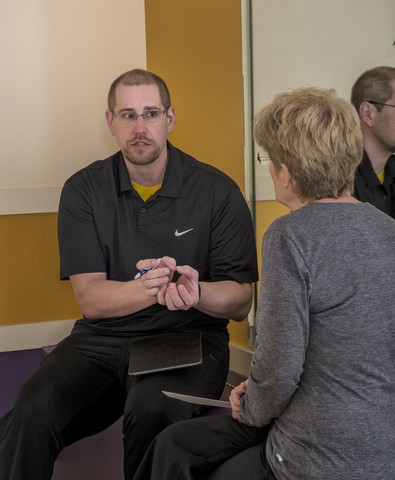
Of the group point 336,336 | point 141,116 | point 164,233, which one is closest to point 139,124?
point 141,116

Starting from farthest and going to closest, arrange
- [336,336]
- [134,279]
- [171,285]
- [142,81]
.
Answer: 1. [142,81]
2. [134,279]
3. [171,285]
4. [336,336]

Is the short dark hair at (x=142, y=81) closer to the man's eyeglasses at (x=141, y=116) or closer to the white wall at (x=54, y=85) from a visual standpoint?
the man's eyeglasses at (x=141, y=116)

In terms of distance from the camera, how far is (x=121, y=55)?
12.8 feet

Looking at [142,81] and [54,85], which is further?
[54,85]

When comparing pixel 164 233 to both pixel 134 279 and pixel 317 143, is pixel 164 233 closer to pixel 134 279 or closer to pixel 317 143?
pixel 134 279

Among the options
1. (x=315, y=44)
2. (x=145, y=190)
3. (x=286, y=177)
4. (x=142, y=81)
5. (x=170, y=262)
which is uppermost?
(x=315, y=44)

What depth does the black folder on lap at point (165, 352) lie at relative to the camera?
1.93m

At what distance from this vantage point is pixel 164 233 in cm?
229

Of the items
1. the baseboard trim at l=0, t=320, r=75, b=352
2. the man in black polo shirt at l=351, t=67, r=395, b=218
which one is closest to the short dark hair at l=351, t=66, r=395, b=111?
the man in black polo shirt at l=351, t=67, r=395, b=218

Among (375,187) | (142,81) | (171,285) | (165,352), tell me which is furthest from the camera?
(142,81)

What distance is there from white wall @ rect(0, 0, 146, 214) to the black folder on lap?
1895 millimetres

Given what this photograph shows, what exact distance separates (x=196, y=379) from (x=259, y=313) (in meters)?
0.69

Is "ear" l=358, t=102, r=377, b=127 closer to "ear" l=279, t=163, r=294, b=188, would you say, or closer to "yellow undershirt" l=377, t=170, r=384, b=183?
"yellow undershirt" l=377, t=170, r=384, b=183

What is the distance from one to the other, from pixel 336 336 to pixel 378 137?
1263 mm
